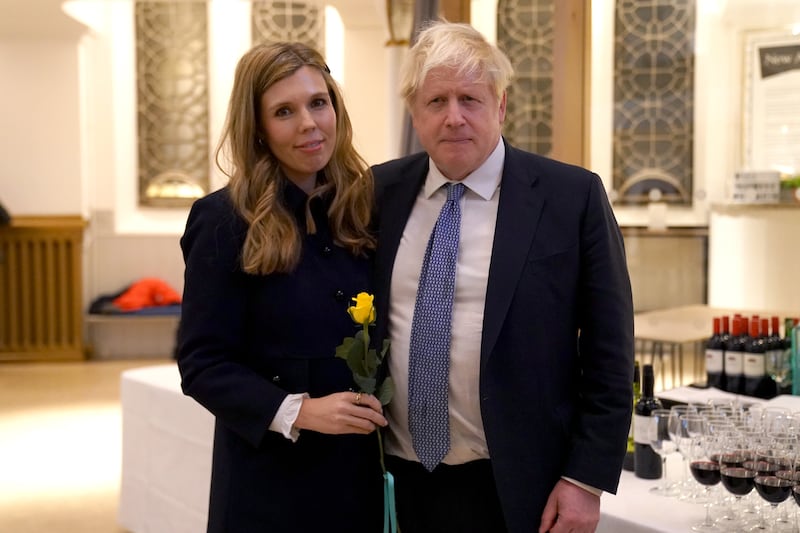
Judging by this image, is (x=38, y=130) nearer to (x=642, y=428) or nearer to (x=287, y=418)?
(x=642, y=428)

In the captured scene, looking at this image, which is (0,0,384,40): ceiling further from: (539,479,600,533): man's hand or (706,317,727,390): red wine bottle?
(539,479,600,533): man's hand

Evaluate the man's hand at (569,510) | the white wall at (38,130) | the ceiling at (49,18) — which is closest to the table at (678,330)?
the man's hand at (569,510)

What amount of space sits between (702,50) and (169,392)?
159 inches

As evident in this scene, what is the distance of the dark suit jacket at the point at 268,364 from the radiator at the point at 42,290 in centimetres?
787

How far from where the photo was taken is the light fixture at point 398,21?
6.61 m

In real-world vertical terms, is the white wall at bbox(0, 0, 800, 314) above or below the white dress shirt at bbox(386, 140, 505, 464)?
above

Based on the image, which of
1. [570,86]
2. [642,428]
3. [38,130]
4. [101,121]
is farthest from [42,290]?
[642,428]

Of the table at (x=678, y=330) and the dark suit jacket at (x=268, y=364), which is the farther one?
the table at (x=678, y=330)

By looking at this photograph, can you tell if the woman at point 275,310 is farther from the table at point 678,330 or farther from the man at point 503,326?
the table at point 678,330

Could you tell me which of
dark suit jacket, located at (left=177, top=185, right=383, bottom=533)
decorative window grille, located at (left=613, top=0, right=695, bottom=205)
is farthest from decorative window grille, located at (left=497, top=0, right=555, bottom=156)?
dark suit jacket, located at (left=177, top=185, right=383, bottom=533)

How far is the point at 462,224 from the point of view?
1.92m

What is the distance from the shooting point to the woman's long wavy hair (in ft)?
6.11

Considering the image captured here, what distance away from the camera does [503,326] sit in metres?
1.81

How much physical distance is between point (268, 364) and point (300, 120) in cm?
51
